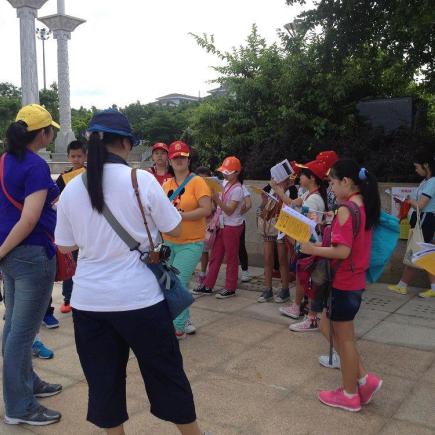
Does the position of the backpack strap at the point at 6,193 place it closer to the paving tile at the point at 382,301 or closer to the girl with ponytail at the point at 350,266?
the girl with ponytail at the point at 350,266

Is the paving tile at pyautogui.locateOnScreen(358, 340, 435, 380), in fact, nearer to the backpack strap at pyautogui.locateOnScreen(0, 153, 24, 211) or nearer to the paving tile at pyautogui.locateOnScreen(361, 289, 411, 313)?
the paving tile at pyautogui.locateOnScreen(361, 289, 411, 313)

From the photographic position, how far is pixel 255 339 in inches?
186

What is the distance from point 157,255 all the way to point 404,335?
324 cm

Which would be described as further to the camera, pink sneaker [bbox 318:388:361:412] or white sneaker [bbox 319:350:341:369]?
white sneaker [bbox 319:350:341:369]

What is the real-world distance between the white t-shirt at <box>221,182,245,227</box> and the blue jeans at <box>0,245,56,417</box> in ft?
10.4

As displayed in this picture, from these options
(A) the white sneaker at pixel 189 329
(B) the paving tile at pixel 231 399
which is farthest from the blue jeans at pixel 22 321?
(A) the white sneaker at pixel 189 329

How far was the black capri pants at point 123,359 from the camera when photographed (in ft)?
7.64

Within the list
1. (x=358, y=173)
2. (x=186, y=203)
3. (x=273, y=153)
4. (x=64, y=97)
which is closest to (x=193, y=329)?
(x=186, y=203)

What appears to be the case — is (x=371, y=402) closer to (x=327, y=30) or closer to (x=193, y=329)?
(x=193, y=329)

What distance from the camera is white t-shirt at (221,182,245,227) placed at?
20.1 ft

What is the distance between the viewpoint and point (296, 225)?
3223 millimetres

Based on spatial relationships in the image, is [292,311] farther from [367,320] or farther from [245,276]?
[245,276]

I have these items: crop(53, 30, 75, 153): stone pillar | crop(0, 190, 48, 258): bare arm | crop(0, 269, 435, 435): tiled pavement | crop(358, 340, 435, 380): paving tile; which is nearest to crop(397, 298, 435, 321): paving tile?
crop(0, 269, 435, 435): tiled pavement

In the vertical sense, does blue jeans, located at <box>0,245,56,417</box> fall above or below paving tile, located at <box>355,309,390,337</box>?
above
